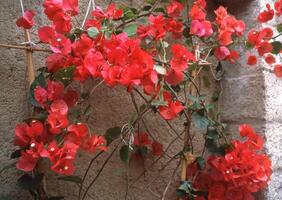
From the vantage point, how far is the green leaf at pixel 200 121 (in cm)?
112

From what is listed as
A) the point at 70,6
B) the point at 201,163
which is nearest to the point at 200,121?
the point at 201,163

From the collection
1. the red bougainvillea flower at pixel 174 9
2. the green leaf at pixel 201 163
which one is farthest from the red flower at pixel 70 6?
the green leaf at pixel 201 163

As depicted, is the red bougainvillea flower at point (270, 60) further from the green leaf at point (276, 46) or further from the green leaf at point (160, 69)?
the green leaf at point (160, 69)

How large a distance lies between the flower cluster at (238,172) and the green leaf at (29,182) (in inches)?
19.7

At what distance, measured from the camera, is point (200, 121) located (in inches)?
44.5

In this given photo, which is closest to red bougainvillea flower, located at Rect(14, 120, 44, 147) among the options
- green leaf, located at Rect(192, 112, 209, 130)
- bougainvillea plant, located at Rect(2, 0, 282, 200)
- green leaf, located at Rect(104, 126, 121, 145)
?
bougainvillea plant, located at Rect(2, 0, 282, 200)

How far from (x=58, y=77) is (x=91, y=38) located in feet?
0.46

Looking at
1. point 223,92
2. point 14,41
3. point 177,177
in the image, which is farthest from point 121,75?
point 223,92

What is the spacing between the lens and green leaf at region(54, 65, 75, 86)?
92 centimetres

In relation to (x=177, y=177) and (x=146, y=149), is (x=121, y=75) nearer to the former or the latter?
(x=146, y=149)

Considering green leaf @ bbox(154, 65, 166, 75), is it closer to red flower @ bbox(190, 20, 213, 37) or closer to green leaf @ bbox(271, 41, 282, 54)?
red flower @ bbox(190, 20, 213, 37)

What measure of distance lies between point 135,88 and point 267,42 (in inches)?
18.7

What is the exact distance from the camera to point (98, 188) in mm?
1176

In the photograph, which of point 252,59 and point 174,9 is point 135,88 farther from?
point 252,59
